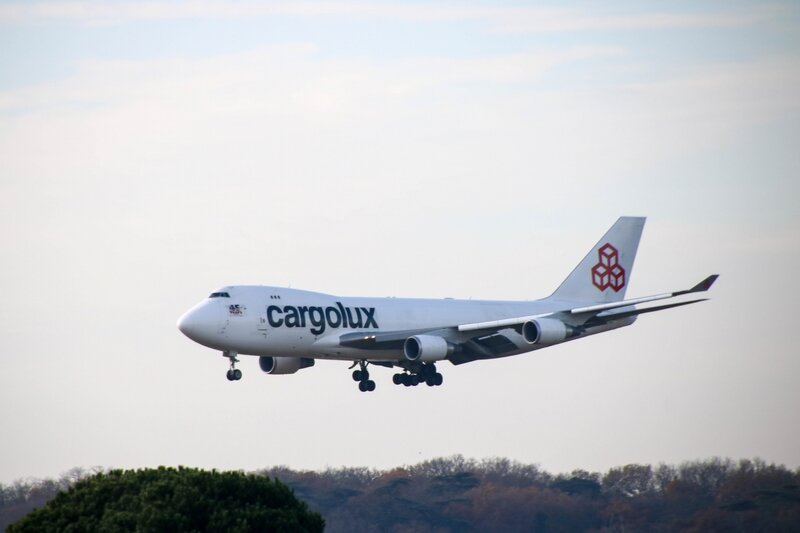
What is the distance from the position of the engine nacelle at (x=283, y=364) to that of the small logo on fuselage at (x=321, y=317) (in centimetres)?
398

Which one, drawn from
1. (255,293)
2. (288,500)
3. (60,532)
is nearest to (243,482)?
(288,500)

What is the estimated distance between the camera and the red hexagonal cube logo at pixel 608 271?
70312 mm

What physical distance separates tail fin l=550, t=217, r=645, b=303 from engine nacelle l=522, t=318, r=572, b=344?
29.2 feet

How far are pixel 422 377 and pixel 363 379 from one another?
8.25 feet

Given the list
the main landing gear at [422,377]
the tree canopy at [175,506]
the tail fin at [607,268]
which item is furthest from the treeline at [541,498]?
the tree canopy at [175,506]

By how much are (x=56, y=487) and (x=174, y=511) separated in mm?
27396

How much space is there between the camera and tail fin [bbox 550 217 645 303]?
69.9 m

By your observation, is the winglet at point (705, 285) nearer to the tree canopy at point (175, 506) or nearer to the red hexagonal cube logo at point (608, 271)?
the red hexagonal cube logo at point (608, 271)

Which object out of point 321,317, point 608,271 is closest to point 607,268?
point 608,271

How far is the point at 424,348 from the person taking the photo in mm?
60188

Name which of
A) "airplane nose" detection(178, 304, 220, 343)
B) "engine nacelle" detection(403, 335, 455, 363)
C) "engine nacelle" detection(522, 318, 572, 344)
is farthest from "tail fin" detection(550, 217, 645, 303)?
"airplane nose" detection(178, 304, 220, 343)

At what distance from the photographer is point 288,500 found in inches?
1490

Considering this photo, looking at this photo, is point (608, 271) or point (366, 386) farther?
point (608, 271)

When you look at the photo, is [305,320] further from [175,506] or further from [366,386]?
[175,506]
